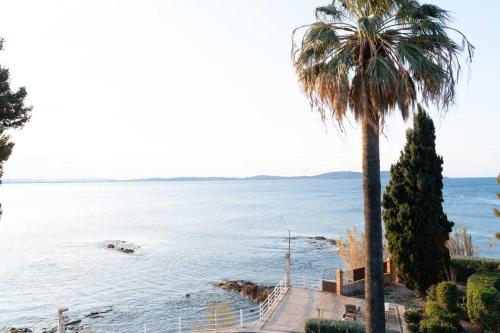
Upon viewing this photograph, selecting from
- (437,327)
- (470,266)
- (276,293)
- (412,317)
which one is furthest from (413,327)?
(470,266)

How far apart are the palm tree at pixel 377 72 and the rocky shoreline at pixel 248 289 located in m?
24.1

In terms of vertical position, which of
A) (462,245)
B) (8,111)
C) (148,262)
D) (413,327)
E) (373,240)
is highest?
(8,111)

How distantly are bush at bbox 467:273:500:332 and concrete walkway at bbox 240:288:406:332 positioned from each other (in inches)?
114

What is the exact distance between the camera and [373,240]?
1004 centimetres

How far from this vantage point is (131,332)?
2738 centimetres

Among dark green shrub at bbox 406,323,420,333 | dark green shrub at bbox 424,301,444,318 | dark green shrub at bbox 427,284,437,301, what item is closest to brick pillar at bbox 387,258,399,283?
dark green shrub at bbox 427,284,437,301

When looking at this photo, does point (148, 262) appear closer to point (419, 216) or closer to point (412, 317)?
point (419, 216)

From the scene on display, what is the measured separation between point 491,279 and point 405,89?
39.5ft

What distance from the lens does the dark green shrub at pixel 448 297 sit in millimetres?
17306

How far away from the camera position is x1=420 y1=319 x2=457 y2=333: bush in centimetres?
1527

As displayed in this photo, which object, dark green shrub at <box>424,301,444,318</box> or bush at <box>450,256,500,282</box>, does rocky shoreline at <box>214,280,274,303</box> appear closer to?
bush at <box>450,256,500,282</box>

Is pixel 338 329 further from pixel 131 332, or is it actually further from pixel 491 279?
pixel 131 332

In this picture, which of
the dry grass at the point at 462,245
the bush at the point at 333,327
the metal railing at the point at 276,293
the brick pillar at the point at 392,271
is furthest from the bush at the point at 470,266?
the bush at the point at 333,327

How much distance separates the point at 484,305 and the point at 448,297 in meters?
1.59
